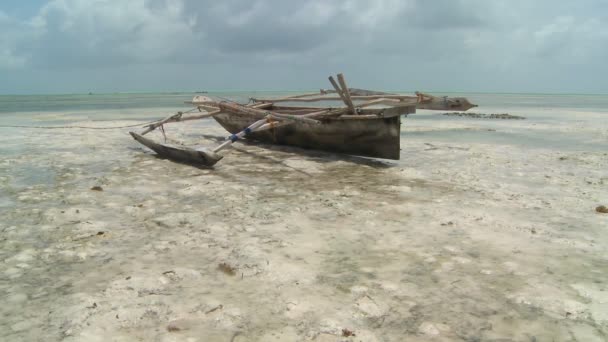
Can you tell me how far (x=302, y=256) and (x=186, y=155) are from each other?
477 cm

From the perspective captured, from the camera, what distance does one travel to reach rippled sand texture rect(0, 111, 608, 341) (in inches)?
95.7

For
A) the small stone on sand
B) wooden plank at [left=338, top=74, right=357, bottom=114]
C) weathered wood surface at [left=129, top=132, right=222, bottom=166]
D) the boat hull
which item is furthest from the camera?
wooden plank at [left=338, top=74, right=357, bottom=114]

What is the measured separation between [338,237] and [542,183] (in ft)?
13.4

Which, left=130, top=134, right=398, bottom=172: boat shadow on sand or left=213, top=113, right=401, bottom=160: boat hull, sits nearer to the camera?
left=213, top=113, right=401, bottom=160: boat hull

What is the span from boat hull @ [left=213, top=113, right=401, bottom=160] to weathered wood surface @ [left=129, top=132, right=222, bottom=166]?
84.6 inches

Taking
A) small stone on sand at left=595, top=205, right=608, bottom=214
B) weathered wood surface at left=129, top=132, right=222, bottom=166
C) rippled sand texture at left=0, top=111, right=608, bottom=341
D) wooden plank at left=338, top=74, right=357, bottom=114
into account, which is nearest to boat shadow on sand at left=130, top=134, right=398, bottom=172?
weathered wood surface at left=129, top=132, right=222, bottom=166

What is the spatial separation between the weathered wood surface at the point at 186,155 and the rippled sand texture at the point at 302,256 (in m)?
0.64

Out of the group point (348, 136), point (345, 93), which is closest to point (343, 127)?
point (348, 136)

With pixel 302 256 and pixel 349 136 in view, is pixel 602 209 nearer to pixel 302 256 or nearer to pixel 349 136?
pixel 302 256

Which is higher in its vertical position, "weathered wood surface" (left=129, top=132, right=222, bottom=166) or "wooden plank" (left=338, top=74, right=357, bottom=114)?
"wooden plank" (left=338, top=74, right=357, bottom=114)

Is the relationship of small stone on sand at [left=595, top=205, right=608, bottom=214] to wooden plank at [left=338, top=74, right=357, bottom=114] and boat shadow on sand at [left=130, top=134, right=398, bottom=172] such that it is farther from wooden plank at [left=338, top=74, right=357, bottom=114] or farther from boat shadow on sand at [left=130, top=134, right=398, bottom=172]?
wooden plank at [left=338, top=74, right=357, bottom=114]

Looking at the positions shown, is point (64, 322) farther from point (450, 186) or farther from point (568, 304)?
point (450, 186)

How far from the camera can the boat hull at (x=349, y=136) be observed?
7508mm

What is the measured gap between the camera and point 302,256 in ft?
11.3
